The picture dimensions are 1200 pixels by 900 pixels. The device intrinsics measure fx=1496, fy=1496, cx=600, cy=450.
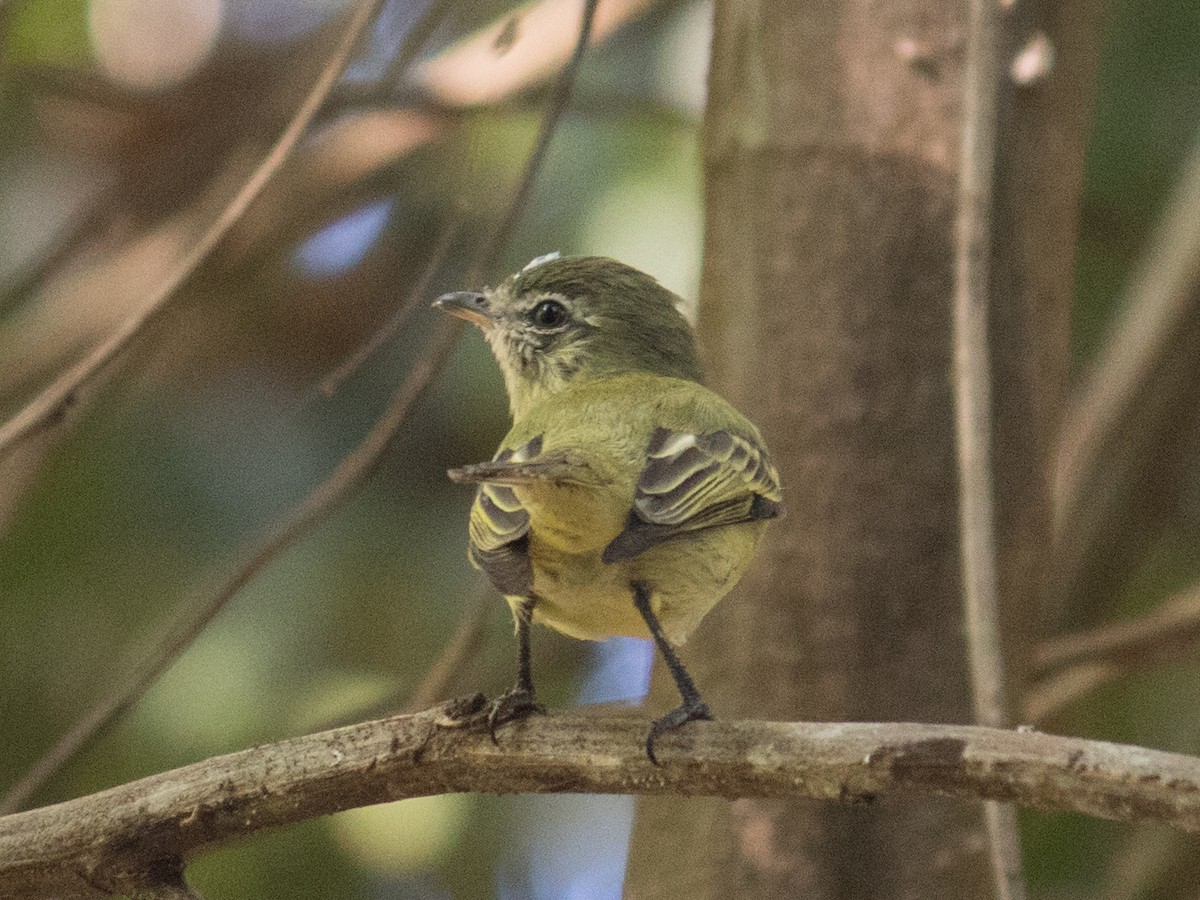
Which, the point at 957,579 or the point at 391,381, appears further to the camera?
the point at 391,381

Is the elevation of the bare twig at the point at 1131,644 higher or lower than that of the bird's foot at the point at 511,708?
lower

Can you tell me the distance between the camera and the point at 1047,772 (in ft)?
5.66

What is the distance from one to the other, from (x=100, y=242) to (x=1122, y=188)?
377 centimetres

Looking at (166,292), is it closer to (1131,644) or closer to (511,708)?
(511,708)

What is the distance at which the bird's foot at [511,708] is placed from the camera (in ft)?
7.11

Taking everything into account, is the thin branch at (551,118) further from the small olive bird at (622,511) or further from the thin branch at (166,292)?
the thin branch at (166,292)

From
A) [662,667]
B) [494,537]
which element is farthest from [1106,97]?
[494,537]

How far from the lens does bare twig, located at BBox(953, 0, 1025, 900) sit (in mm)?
2621

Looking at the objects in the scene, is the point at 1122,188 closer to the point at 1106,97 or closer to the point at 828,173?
the point at 1106,97

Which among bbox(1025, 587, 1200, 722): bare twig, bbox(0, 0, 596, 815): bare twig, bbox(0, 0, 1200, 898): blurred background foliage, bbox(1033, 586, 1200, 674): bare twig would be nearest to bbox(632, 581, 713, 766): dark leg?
bbox(0, 0, 596, 815): bare twig

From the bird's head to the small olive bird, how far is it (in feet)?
0.18

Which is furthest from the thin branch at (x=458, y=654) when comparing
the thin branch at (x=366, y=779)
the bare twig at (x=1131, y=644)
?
the bare twig at (x=1131, y=644)

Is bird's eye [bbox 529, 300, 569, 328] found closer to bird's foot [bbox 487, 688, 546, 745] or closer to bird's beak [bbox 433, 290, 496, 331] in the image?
bird's beak [bbox 433, 290, 496, 331]

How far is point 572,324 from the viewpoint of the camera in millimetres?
3486
